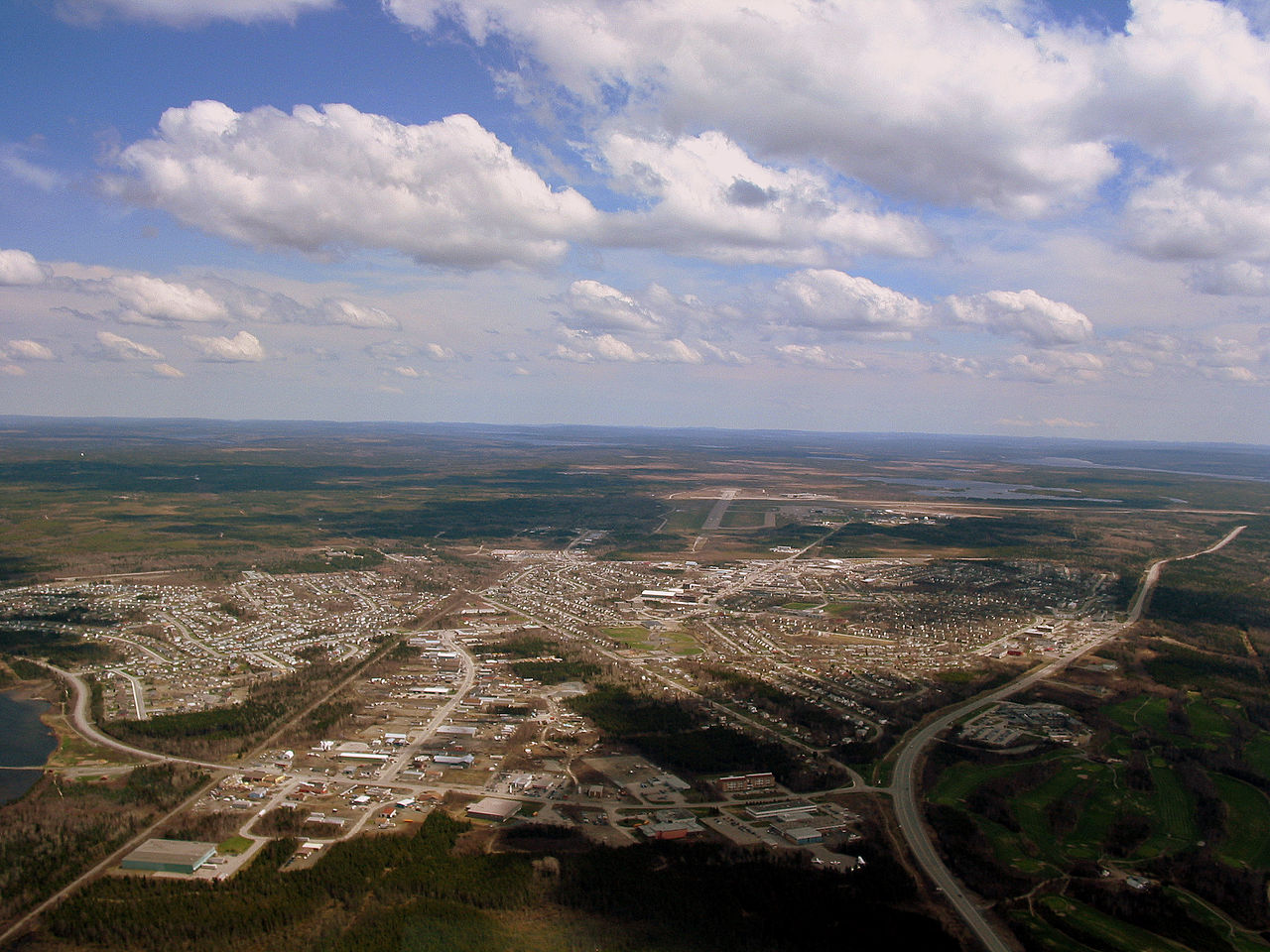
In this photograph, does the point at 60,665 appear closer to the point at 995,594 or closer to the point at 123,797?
the point at 123,797

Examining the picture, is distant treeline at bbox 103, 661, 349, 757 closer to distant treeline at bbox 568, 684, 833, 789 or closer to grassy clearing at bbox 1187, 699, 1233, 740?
distant treeline at bbox 568, 684, 833, 789

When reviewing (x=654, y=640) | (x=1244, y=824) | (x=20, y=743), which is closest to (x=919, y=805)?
(x=1244, y=824)

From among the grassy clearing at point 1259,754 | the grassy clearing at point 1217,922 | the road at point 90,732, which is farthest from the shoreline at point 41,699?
the grassy clearing at point 1259,754

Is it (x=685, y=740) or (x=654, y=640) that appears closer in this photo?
(x=685, y=740)

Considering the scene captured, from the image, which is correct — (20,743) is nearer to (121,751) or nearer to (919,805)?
(121,751)

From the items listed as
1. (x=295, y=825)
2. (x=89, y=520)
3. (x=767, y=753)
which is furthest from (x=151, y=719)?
(x=89, y=520)

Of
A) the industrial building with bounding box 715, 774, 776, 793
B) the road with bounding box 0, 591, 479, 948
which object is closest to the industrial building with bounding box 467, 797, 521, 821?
the industrial building with bounding box 715, 774, 776, 793
